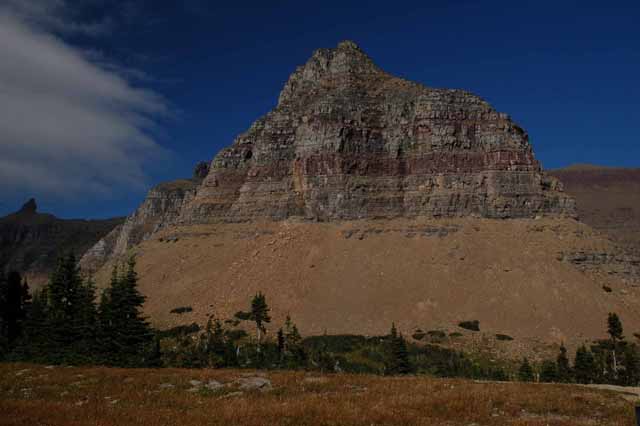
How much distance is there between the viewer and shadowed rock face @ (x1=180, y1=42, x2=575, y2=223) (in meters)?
104

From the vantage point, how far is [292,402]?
1966 centimetres

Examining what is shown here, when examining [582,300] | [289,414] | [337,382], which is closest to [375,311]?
[582,300]

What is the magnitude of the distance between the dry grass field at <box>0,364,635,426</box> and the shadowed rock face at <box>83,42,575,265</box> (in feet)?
273

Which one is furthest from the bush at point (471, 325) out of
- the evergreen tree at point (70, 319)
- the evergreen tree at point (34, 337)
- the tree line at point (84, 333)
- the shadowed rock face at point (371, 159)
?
the evergreen tree at point (34, 337)

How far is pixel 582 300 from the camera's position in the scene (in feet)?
267

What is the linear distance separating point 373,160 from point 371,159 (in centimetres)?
47

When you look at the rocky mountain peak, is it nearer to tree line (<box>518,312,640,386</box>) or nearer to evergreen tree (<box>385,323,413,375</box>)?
tree line (<box>518,312,640,386</box>)

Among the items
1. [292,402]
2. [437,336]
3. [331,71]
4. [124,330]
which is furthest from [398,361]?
[331,71]

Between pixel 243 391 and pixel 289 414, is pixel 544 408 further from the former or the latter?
pixel 243 391

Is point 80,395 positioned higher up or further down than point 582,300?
further down

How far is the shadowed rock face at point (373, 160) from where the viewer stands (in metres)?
104

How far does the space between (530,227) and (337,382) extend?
3218 inches

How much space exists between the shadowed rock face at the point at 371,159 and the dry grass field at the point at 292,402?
8316 centimetres

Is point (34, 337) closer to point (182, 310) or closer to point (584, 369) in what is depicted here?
point (182, 310)
